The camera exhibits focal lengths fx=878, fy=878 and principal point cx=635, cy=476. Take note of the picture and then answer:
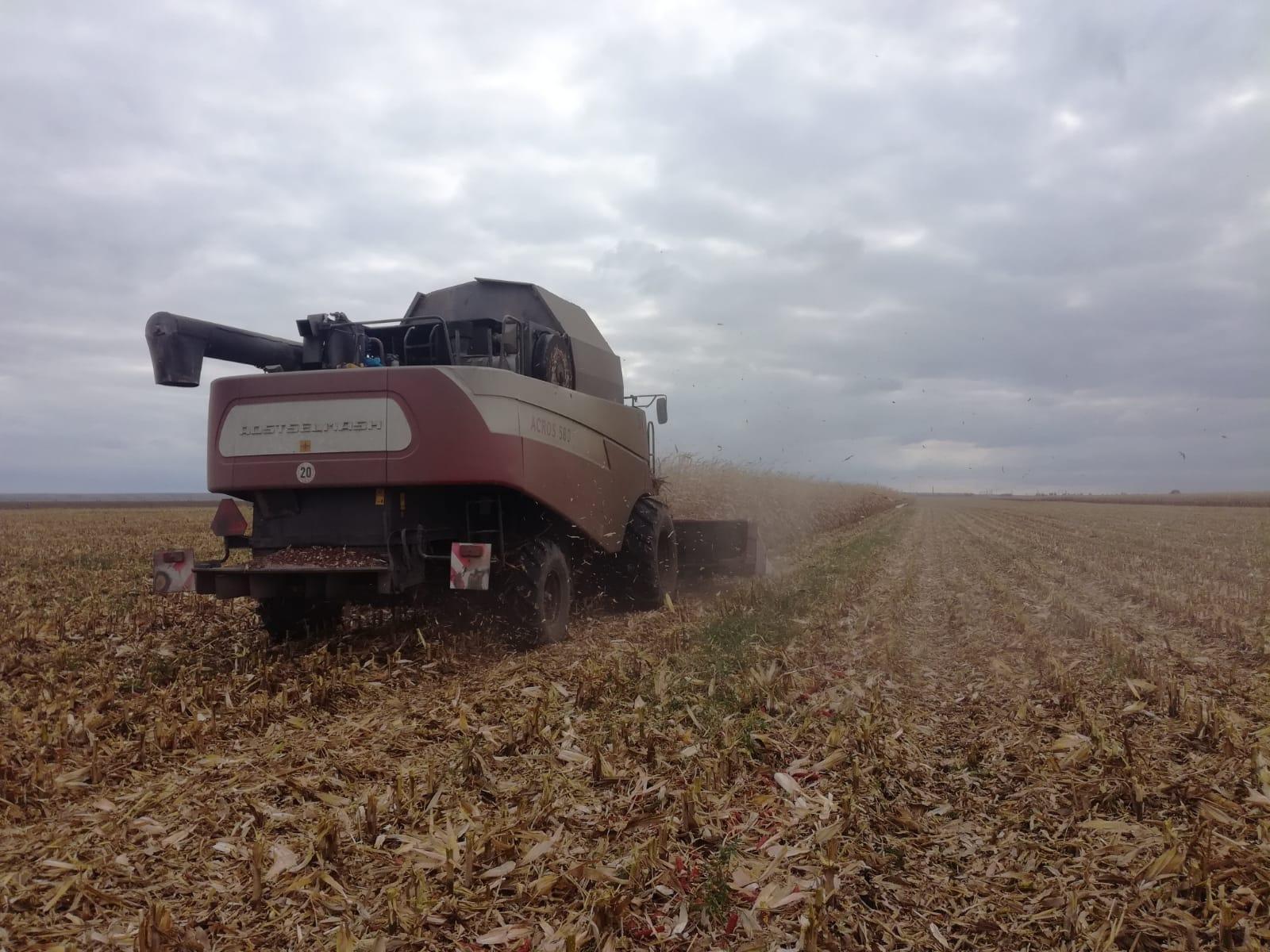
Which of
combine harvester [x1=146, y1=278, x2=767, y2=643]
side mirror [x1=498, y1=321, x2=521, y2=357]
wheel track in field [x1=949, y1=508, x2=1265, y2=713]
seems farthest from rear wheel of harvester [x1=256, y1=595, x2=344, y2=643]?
wheel track in field [x1=949, y1=508, x2=1265, y2=713]

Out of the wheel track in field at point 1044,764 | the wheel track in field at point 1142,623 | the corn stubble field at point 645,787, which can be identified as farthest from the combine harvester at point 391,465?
the wheel track in field at point 1142,623

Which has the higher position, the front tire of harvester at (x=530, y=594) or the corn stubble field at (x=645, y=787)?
the front tire of harvester at (x=530, y=594)

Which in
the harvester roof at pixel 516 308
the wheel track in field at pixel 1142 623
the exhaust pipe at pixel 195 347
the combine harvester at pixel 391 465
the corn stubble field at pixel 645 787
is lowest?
the corn stubble field at pixel 645 787

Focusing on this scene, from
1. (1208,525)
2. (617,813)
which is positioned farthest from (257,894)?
(1208,525)

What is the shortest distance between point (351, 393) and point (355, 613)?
10.3 ft

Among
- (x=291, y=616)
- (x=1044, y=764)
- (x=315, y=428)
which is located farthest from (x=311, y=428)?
(x=1044, y=764)

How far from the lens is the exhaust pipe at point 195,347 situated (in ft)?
21.1

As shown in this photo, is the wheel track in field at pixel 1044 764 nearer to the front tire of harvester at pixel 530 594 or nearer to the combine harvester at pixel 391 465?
the front tire of harvester at pixel 530 594

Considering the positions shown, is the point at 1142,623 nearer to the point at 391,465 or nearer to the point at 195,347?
the point at 391,465

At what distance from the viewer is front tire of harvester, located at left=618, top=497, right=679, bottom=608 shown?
9148 mm

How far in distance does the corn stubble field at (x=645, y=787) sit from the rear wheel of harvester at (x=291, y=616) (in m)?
0.36

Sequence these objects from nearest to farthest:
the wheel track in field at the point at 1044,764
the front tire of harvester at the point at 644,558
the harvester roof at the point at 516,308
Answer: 1. the wheel track in field at the point at 1044,764
2. the harvester roof at the point at 516,308
3. the front tire of harvester at the point at 644,558

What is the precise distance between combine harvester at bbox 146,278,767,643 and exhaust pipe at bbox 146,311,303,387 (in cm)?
1

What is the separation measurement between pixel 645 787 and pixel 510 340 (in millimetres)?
4339
